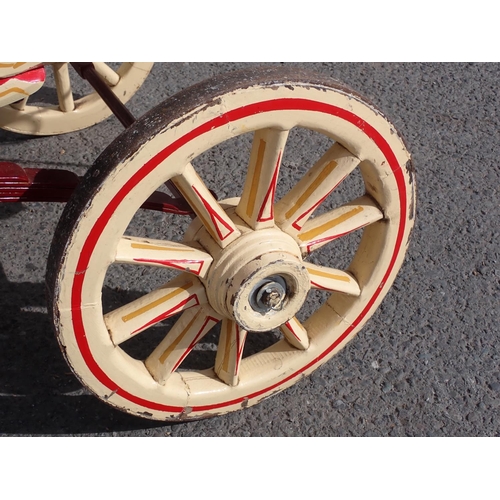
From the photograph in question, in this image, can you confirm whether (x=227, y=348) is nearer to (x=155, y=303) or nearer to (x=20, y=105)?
(x=155, y=303)

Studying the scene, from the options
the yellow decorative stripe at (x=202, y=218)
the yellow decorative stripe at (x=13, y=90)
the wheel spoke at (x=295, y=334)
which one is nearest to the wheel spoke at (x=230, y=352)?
the wheel spoke at (x=295, y=334)

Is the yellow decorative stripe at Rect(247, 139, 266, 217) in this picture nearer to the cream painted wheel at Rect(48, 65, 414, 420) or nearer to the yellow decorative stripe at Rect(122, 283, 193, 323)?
the cream painted wheel at Rect(48, 65, 414, 420)

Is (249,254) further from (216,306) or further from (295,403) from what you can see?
(295,403)

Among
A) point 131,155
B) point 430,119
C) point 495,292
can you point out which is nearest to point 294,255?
point 131,155

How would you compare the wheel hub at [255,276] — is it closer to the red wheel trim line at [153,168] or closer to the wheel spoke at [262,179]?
the wheel spoke at [262,179]

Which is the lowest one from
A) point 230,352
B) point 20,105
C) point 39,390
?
point 39,390

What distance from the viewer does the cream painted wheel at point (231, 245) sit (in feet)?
4.40

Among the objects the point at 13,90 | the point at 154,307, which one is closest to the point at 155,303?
the point at 154,307

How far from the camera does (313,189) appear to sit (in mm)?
1592

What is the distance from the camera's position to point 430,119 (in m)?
2.76

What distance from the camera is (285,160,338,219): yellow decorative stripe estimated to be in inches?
61.7

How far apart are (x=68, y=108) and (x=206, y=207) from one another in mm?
1175

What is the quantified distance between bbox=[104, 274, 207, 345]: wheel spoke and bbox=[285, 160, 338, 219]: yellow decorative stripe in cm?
A: 25

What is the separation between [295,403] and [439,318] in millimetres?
503
